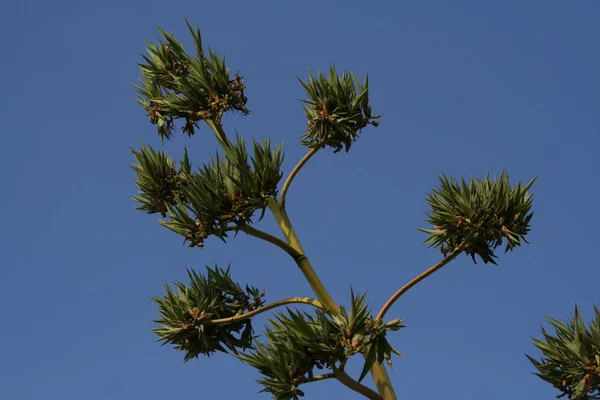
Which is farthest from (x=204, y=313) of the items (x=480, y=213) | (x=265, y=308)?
(x=480, y=213)

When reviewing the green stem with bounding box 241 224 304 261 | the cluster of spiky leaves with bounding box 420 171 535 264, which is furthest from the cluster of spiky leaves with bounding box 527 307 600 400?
the green stem with bounding box 241 224 304 261

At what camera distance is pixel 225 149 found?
1179cm

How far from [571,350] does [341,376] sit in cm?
234

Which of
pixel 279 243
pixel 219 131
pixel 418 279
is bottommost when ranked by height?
pixel 418 279

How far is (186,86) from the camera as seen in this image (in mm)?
12078

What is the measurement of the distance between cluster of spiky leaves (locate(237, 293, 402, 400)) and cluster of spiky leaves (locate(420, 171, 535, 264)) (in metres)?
1.28

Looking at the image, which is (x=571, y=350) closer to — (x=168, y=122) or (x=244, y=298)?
(x=244, y=298)

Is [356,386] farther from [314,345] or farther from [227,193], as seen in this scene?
[227,193]

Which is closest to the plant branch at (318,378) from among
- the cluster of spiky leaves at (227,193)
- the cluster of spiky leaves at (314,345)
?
the cluster of spiky leaves at (314,345)

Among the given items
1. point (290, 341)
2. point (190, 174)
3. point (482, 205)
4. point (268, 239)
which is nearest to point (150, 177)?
point (190, 174)

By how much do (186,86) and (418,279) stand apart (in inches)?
135

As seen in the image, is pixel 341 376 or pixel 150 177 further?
pixel 150 177

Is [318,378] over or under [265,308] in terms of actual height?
under

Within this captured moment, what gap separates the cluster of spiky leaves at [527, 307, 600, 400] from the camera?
10.7 meters
